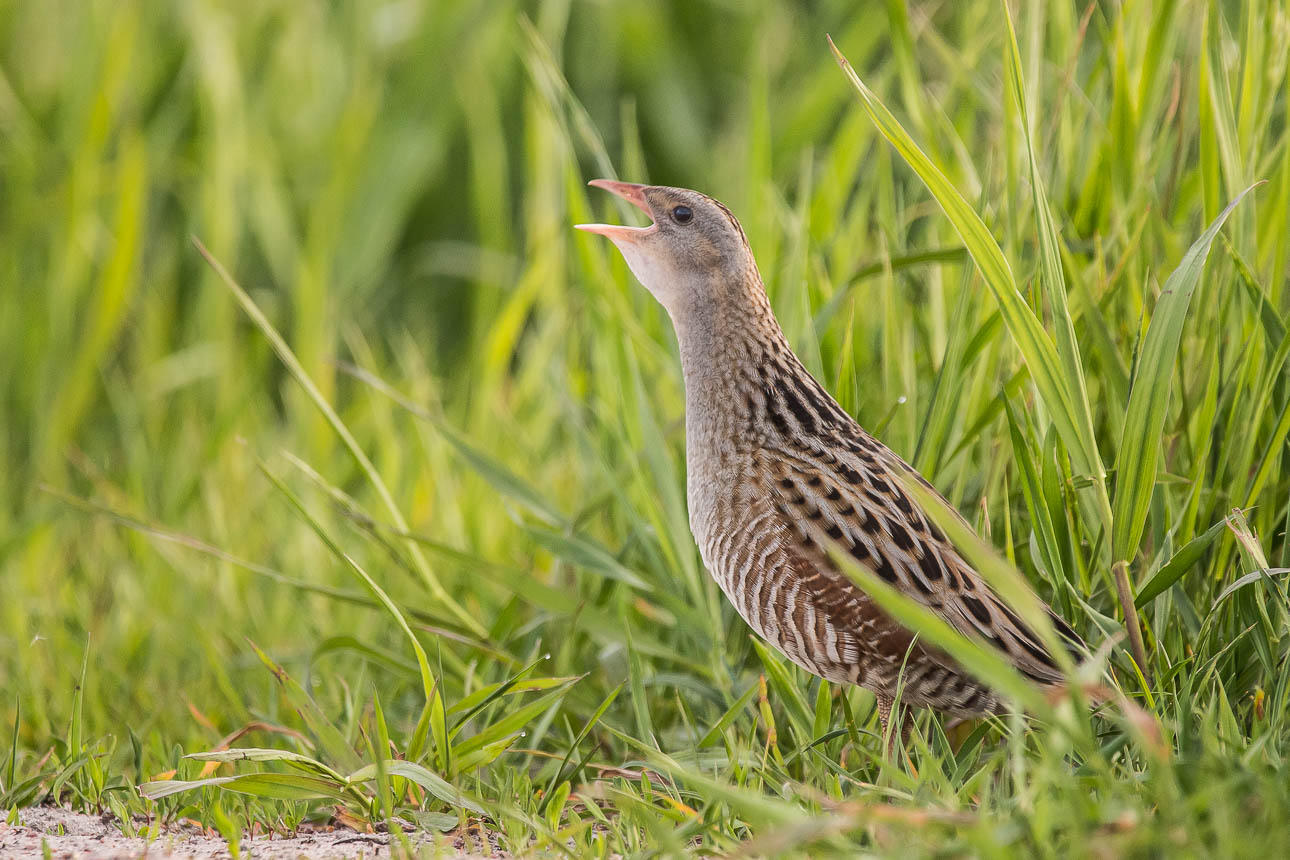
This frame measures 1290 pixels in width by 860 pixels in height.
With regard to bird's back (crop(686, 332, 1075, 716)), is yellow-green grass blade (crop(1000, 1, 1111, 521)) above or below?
above

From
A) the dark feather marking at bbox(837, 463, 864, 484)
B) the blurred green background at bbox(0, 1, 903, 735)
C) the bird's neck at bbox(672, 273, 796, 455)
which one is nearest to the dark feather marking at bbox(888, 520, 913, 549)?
the dark feather marking at bbox(837, 463, 864, 484)

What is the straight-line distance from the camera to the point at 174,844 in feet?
7.49

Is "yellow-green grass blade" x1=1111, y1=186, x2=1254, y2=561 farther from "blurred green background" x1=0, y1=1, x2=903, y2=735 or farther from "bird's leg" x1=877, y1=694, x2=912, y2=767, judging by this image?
"blurred green background" x1=0, y1=1, x2=903, y2=735

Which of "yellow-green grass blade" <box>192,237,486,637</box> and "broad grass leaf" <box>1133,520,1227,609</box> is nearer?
"broad grass leaf" <box>1133,520,1227,609</box>

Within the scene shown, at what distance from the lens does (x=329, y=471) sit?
4.73 m

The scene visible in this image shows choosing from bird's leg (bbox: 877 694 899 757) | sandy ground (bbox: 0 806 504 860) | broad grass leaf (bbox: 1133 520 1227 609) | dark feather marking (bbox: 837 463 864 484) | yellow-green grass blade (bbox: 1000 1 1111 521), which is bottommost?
sandy ground (bbox: 0 806 504 860)

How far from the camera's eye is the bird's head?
281 cm

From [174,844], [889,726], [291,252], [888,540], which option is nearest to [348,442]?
[174,844]

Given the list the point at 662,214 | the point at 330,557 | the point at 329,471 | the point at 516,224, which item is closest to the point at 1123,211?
the point at 662,214

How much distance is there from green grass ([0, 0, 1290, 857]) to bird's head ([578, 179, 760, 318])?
0.27 m

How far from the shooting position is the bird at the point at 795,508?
2.40 m

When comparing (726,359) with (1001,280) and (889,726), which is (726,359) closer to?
(1001,280)

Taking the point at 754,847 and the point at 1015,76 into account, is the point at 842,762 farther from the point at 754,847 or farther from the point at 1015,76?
the point at 1015,76

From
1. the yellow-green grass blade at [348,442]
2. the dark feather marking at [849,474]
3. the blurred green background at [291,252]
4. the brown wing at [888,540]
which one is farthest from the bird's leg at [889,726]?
the blurred green background at [291,252]
